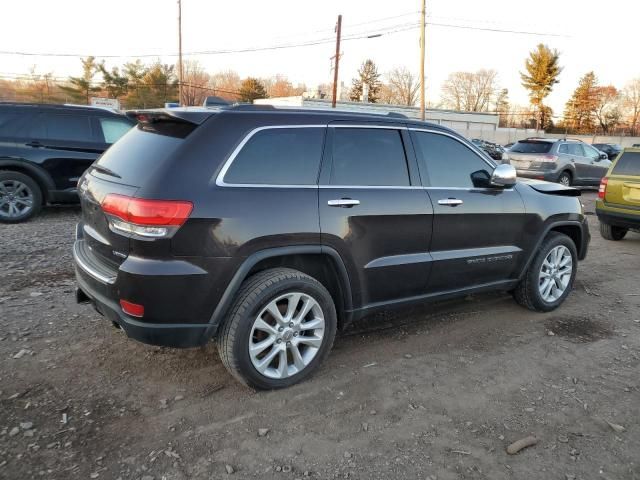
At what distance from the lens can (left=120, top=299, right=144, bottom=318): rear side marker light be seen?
271 centimetres

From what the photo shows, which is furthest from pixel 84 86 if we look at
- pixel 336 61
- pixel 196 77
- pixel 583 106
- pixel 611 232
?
pixel 583 106

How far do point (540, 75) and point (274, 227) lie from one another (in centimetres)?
7189

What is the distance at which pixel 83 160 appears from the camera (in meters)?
7.71

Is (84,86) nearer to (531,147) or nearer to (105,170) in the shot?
(531,147)

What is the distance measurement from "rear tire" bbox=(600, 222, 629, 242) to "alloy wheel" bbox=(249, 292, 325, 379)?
712cm

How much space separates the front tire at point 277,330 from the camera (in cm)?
293

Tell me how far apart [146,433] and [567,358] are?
3.08 metres

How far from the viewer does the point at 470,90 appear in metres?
85.8

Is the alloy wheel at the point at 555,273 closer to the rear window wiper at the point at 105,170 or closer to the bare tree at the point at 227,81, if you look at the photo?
the rear window wiper at the point at 105,170

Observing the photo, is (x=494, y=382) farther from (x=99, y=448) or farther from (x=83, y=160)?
(x=83, y=160)

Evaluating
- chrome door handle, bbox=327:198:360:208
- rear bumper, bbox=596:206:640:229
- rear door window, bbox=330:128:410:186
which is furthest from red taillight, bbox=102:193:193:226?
rear bumper, bbox=596:206:640:229

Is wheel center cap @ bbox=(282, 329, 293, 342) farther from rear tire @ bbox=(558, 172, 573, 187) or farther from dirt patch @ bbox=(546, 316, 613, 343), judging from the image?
rear tire @ bbox=(558, 172, 573, 187)

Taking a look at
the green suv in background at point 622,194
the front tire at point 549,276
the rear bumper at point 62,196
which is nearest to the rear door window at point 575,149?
the green suv in background at point 622,194

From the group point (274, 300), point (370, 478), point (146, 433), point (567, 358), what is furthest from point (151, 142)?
point (567, 358)
